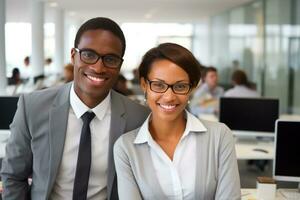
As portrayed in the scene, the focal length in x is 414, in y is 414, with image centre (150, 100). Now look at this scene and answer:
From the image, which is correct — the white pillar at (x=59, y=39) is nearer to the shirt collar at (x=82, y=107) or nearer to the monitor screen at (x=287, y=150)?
the monitor screen at (x=287, y=150)

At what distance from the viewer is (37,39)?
36.2ft

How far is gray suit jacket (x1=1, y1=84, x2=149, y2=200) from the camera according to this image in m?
1.78

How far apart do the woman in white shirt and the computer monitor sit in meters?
2.65

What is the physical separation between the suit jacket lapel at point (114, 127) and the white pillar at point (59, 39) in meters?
13.0

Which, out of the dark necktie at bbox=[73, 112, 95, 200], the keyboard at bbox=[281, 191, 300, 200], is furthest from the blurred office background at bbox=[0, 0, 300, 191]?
the dark necktie at bbox=[73, 112, 95, 200]

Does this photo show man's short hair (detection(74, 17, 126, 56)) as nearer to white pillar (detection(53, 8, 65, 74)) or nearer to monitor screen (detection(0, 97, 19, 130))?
monitor screen (detection(0, 97, 19, 130))

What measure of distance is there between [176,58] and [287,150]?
1.47m

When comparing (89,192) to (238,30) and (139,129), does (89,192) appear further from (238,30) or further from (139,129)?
(238,30)

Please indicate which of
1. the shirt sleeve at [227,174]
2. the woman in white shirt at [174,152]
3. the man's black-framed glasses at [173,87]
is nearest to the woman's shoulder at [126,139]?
the woman in white shirt at [174,152]

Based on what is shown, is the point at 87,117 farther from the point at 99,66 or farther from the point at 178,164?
the point at 178,164

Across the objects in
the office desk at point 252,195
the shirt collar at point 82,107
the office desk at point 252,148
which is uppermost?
the shirt collar at point 82,107

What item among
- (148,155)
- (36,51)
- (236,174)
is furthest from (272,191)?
(36,51)

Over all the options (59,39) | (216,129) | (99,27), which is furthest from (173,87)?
(59,39)

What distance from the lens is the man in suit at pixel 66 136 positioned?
68.4 inches
